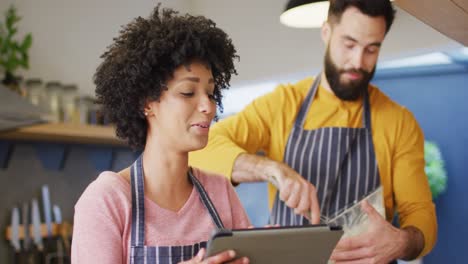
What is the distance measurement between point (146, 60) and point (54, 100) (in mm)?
1185

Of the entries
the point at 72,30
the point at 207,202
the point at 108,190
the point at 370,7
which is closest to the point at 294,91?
the point at 370,7

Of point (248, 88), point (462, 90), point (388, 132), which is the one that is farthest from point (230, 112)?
point (388, 132)

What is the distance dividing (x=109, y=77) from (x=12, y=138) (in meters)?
1.10

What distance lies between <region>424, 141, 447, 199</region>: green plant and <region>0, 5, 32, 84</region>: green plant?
1.36m

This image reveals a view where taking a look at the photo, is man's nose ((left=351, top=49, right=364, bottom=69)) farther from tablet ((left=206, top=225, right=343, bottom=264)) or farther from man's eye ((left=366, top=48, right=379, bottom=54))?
tablet ((left=206, top=225, right=343, bottom=264))

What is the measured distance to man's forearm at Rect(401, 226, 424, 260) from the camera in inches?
44.3

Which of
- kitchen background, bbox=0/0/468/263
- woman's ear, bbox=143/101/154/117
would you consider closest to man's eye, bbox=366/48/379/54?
woman's ear, bbox=143/101/154/117

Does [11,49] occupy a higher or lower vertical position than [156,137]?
higher

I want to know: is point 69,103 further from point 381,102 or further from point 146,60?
point 146,60

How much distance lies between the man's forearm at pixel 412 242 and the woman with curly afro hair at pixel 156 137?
0.44 metres

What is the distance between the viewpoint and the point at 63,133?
178cm

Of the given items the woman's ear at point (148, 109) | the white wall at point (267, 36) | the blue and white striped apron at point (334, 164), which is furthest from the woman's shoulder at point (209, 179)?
the white wall at point (267, 36)

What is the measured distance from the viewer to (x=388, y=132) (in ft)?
4.17

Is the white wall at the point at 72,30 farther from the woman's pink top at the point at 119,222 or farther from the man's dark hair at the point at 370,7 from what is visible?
the woman's pink top at the point at 119,222
